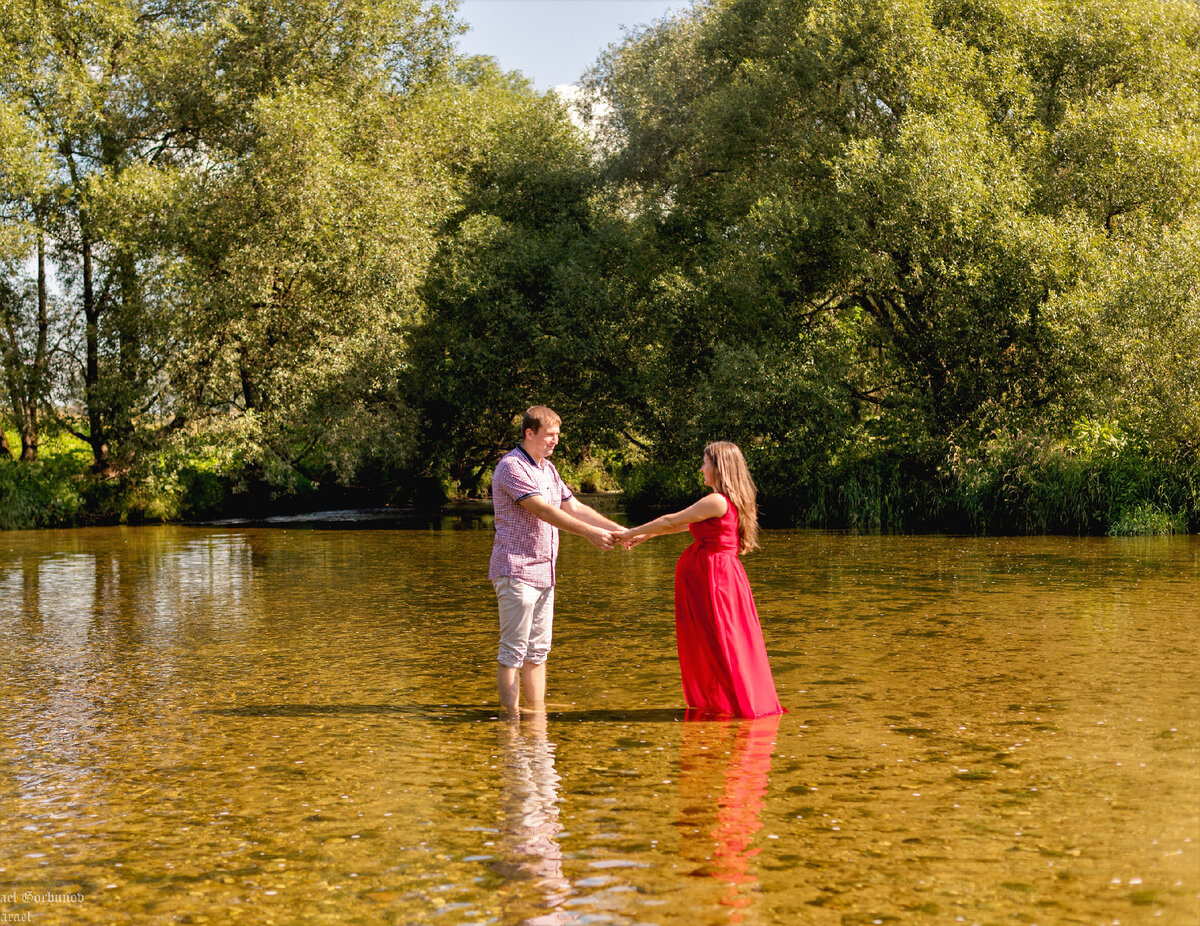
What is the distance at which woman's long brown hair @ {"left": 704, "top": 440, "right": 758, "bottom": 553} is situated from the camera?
27.2 feet

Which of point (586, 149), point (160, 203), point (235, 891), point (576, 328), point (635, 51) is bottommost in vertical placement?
point (235, 891)

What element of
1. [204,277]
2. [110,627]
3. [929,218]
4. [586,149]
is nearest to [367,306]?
[204,277]

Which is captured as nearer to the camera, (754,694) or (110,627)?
(754,694)

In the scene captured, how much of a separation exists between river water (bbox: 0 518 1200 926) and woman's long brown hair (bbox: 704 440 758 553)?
1430 millimetres

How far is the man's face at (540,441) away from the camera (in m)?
8.17

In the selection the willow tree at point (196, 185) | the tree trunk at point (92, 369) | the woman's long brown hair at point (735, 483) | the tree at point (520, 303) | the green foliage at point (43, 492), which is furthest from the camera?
the tree at point (520, 303)

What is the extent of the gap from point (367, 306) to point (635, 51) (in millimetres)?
16736

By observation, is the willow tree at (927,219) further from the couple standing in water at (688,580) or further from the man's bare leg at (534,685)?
the man's bare leg at (534,685)

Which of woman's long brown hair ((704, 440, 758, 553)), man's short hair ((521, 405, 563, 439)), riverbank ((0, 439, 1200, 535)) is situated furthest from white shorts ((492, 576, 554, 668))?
riverbank ((0, 439, 1200, 535))

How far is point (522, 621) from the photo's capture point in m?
8.13

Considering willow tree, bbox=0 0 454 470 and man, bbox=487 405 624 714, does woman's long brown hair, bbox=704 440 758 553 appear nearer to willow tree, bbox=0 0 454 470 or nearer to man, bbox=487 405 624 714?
man, bbox=487 405 624 714

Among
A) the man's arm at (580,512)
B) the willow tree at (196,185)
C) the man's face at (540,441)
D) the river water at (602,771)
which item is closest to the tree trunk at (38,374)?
the willow tree at (196,185)

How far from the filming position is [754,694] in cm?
823

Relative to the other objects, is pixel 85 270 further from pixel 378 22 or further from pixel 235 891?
pixel 235 891
